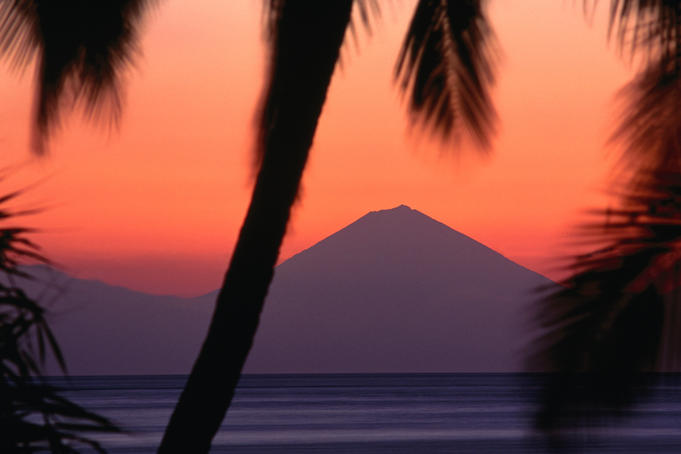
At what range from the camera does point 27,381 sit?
415cm

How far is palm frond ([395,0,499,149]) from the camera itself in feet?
22.8

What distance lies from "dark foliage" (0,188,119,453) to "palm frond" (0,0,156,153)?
2636 mm

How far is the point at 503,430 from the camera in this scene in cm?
2191

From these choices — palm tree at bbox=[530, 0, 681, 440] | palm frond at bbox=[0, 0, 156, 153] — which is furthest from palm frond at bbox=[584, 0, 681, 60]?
palm frond at bbox=[0, 0, 156, 153]

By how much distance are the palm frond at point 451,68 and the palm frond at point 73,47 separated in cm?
191

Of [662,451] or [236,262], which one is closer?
[236,262]

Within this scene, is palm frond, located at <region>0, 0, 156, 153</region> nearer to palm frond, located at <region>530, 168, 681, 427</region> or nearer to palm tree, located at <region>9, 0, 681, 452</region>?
palm tree, located at <region>9, 0, 681, 452</region>

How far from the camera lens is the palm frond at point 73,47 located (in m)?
6.53

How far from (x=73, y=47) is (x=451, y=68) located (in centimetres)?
281

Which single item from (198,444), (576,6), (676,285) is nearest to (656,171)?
(676,285)

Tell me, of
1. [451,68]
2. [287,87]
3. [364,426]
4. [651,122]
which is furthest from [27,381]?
[364,426]

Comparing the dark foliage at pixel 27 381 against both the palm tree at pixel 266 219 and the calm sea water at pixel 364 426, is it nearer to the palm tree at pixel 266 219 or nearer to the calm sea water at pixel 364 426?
the palm tree at pixel 266 219

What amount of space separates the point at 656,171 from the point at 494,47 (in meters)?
4.08

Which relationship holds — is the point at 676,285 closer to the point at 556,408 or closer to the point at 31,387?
the point at 556,408
